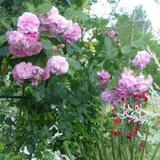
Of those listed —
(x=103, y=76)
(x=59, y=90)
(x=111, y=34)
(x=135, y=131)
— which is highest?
(x=111, y=34)

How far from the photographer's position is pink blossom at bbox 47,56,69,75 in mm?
1812

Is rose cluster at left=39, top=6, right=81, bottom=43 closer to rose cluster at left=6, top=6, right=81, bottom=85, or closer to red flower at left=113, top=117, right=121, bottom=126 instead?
rose cluster at left=6, top=6, right=81, bottom=85

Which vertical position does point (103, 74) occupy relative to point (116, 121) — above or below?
above

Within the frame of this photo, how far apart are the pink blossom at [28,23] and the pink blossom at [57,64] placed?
0.47 ft

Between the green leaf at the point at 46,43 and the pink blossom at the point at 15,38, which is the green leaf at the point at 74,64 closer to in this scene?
the green leaf at the point at 46,43

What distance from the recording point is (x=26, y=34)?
175 centimetres

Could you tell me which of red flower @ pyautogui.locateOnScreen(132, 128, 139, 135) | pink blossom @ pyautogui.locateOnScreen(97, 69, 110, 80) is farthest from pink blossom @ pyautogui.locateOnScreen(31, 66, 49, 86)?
red flower @ pyautogui.locateOnScreen(132, 128, 139, 135)

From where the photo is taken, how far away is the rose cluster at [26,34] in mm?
1736

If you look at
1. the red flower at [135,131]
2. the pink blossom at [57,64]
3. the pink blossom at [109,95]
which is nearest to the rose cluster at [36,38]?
the pink blossom at [57,64]

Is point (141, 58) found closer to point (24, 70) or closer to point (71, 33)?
point (71, 33)

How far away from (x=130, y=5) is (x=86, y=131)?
181 cm

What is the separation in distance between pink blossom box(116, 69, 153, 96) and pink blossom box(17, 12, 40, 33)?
0.51 m

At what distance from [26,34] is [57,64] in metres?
0.17

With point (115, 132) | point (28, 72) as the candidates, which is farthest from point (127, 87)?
point (115, 132)
